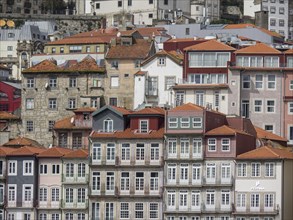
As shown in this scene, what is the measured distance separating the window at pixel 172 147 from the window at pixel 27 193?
967 cm

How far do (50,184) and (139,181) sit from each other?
628 centimetres

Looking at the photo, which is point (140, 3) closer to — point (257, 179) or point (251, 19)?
point (251, 19)

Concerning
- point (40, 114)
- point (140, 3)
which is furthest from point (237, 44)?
point (140, 3)

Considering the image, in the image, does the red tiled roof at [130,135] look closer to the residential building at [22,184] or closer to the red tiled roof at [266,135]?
the residential building at [22,184]

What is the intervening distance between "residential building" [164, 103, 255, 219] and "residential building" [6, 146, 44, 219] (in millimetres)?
9049

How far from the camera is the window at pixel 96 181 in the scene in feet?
343

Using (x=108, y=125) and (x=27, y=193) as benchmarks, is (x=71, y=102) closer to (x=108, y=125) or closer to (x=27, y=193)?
(x=108, y=125)

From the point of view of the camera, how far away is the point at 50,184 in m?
106

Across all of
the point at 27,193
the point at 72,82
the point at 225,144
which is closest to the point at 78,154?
the point at 27,193

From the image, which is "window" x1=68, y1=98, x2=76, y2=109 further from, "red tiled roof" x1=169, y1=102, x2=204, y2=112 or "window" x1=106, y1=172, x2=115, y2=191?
"red tiled roof" x1=169, y1=102, x2=204, y2=112

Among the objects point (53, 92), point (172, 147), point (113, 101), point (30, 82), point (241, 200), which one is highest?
point (30, 82)

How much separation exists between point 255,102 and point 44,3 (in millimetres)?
80967

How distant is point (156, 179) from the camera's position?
103625 millimetres

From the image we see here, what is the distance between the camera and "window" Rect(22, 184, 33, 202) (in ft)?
349
